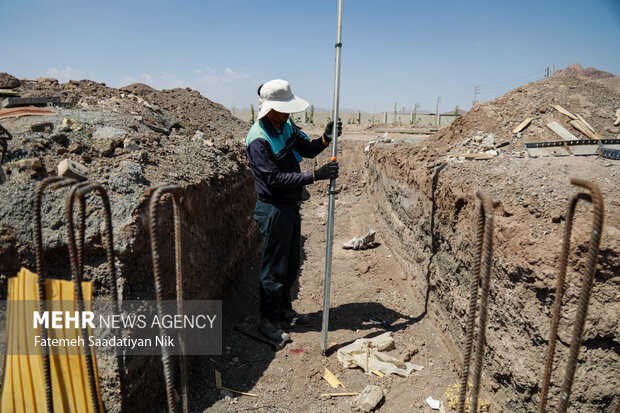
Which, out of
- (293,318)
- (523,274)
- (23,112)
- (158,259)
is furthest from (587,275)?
(23,112)

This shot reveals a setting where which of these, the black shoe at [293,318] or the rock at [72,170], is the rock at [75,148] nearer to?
the rock at [72,170]

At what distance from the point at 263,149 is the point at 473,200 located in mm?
2022

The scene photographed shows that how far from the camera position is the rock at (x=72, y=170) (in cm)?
303

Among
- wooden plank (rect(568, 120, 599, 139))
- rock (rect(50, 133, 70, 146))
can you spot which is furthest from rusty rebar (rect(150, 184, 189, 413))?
wooden plank (rect(568, 120, 599, 139))

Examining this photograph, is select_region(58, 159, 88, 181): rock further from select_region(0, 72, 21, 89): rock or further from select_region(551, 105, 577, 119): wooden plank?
select_region(551, 105, 577, 119): wooden plank

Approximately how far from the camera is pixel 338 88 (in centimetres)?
353

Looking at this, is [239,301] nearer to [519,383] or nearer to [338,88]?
[338,88]

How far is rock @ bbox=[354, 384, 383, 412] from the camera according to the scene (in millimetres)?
3068

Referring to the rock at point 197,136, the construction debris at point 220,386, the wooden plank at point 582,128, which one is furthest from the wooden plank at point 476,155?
the rock at point 197,136

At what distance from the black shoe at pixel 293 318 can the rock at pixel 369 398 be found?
49.4 inches

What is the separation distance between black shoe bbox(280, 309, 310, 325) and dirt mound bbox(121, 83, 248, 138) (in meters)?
7.47

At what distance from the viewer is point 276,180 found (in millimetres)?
3676

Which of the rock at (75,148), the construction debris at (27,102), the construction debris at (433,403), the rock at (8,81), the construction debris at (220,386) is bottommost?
the construction debris at (220,386)

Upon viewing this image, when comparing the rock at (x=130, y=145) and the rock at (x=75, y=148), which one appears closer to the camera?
the rock at (x=75, y=148)
